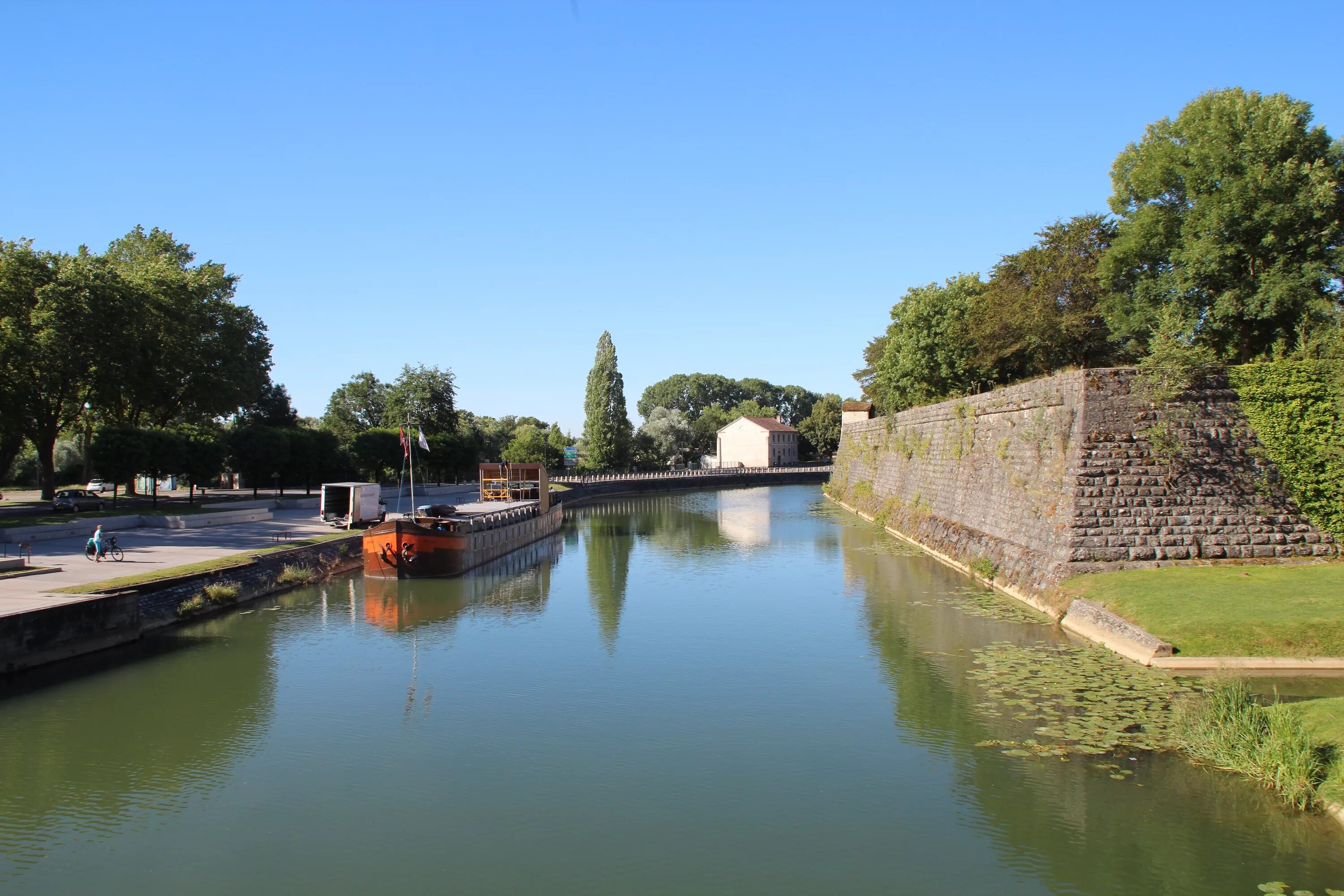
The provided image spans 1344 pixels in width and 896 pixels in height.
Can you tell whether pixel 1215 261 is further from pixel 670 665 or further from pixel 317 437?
pixel 317 437

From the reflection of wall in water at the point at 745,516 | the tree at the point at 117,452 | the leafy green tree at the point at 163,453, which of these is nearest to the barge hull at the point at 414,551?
the reflection of wall in water at the point at 745,516

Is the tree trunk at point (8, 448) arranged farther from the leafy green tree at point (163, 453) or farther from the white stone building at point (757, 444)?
the white stone building at point (757, 444)

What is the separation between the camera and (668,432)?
106 metres

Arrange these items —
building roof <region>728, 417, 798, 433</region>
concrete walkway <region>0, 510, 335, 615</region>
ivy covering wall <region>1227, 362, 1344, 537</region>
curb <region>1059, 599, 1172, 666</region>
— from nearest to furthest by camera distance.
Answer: curb <region>1059, 599, 1172, 666</region> < ivy covering wall <region>1227, 362, 1344, 537</region> < concrete walkway <region>0, 510, 335, 615</region> < building roof <region>728, 417, 798, 433</region>

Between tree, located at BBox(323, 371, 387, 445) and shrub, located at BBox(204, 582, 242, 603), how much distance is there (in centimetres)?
6278

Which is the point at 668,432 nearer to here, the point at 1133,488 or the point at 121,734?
the point at 1133,488

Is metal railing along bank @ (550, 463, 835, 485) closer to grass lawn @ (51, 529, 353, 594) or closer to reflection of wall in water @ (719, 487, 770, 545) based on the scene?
reflection of wall in water @ (719, 487, 770, 545)

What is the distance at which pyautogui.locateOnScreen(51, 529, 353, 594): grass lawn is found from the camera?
1802 centimetres

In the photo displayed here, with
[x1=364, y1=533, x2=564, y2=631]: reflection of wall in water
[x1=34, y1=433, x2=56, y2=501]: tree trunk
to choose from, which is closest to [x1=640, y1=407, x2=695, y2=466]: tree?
[x1=34, y1=433, x2=56, y2=501]: tree trunk

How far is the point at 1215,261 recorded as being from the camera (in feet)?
76.4

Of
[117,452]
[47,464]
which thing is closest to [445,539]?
[117,452]

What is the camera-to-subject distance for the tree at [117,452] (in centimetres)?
3541

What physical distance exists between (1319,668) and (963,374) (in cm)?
3494

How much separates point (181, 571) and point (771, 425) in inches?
3823
